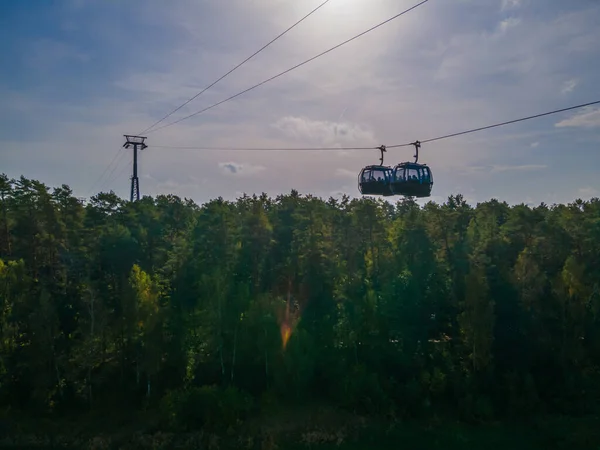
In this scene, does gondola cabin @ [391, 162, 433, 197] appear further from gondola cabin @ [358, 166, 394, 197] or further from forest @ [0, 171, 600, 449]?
forest @ [0, 171, 600, 449]

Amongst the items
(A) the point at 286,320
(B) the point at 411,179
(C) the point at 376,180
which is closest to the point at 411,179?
(B) the point at 411,179

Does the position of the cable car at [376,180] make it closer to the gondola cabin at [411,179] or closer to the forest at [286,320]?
the gondola cabin at [411,179]

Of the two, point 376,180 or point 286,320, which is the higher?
point 376,180

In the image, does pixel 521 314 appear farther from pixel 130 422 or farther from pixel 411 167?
pixel 130 422

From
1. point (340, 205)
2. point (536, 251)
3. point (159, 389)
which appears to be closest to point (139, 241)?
point (159, 389)

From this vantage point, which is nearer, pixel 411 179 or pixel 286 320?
pixel 411 179

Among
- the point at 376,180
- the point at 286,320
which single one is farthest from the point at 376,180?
the point at 286,320

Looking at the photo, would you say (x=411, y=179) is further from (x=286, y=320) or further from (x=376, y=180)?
(x=286, y=320)
